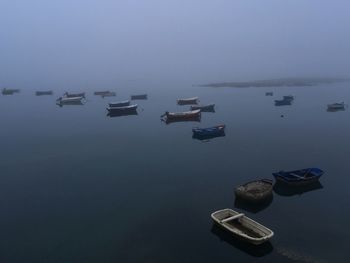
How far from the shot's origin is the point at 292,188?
1523 inches

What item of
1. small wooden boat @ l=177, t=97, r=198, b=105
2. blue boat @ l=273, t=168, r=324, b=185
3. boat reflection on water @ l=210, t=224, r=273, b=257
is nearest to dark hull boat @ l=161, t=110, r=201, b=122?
small wooden boat @ l=177, t=97, r=198, b=105

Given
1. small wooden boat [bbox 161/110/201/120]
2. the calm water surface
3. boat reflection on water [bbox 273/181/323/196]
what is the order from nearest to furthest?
the calm water surface
boat reflection on water [bbox 273/181/323/196]
small wooden boat [bbox 161/110/201/120]

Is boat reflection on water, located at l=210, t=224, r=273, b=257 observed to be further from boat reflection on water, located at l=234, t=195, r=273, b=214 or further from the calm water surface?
boat reflection on water, located at l=234, t=195, r=273, b=214

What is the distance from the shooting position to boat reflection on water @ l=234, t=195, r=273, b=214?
33938 mm

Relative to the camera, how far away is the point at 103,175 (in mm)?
44844

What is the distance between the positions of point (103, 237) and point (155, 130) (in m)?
43.0

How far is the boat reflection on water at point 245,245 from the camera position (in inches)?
1059

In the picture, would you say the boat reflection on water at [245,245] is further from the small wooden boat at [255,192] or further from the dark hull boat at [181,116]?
the dark hull boat at [181,116]

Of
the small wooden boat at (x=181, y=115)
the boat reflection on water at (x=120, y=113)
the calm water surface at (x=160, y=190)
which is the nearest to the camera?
the calm water surface at (x=160, y=190)

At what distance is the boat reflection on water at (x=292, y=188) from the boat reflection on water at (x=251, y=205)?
3.11m

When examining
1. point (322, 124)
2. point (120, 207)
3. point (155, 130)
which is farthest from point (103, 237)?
point (322, 124)

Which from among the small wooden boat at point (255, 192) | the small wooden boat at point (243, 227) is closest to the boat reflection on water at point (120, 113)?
the small wooden boat at point (255, 192)

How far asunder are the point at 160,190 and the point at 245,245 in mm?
13575

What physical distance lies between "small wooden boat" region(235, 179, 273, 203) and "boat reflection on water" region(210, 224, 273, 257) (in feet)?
18.7
